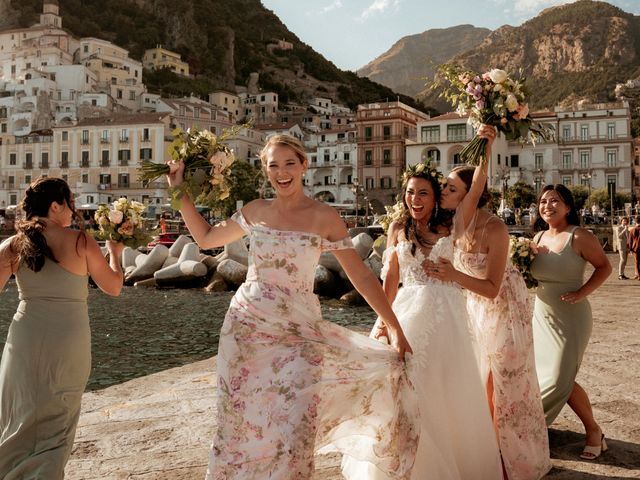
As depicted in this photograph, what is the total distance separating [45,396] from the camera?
10.3 ft

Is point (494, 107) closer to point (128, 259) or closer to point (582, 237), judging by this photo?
point (582, 237)

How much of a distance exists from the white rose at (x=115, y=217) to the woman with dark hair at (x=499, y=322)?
2003 millimetres

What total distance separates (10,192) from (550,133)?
7447cm

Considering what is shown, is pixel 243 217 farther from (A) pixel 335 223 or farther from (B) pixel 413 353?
(B) pixel 413 353

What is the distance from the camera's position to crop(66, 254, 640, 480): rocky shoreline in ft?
12.4

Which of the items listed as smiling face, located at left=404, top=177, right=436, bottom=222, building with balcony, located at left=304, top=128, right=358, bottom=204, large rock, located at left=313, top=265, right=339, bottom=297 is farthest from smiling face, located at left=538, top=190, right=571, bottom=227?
building with balcony, located at left=304, top=128, right=358, bottom=204

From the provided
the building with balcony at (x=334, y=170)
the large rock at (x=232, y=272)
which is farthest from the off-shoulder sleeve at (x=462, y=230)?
the building with balcony at (x=334, y=170)

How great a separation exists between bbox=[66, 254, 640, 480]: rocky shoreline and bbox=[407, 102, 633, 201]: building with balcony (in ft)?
181


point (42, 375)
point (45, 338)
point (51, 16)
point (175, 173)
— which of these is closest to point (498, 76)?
point (175, 173)

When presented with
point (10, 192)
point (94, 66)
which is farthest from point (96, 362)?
point (94, 66)

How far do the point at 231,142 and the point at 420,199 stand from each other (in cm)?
6887

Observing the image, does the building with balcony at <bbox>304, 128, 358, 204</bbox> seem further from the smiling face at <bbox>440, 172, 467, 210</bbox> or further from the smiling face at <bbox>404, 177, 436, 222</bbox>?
the smiling face at <bbox>404, 177, 436, 222</bbox>

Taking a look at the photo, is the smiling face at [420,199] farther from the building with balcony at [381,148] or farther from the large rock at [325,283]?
the building with balcony at [381,148]

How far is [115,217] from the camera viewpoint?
4.09 meters
